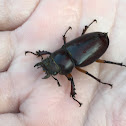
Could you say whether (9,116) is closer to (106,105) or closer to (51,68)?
(51,68)

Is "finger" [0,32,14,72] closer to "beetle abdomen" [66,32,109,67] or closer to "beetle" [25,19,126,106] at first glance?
"beetle" [25,19,126,106]

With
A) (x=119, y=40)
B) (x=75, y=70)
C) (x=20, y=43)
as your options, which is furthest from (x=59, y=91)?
(x=119, y=40)

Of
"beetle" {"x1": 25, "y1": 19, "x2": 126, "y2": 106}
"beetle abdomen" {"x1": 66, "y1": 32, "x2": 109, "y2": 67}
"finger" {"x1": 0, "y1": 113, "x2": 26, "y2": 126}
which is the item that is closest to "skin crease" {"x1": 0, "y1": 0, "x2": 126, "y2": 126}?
"finger" {"x1": 0, "y1": 113, "x2": 26, "y2": 126}

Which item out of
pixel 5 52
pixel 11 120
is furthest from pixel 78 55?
pixel 11 120

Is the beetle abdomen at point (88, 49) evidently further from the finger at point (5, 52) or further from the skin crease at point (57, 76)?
the finger at point (5, 52)

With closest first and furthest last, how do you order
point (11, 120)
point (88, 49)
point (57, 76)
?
point (11, 120)
point (88, 49)
point (57, 76)

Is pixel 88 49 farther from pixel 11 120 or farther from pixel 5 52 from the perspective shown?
pixel 11 120
